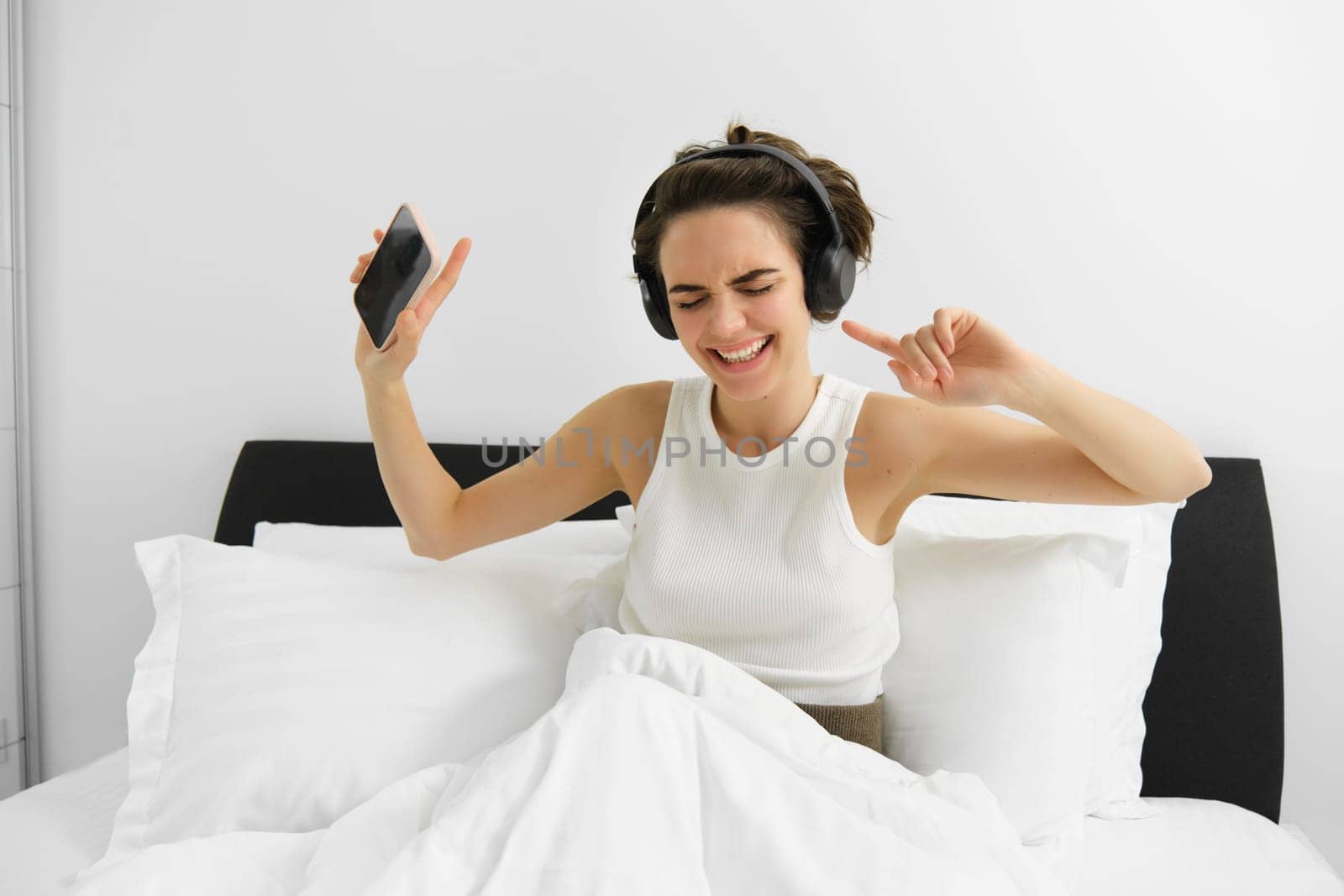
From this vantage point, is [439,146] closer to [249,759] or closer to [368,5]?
[368,5]

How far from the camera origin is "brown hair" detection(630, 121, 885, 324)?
3.81ft

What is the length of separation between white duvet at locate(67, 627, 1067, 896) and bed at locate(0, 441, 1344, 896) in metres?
0.40

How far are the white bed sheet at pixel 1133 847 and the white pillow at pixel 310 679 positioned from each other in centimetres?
8

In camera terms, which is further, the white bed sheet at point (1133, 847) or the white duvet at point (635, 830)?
the white bed sheet at point (1133, 847)

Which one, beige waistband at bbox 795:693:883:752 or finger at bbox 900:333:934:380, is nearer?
finger at bbox 900:333:934:380

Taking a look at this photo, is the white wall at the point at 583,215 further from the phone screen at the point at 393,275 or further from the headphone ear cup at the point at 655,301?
the phone screen at the point at 393,275

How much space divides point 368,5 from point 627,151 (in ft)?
1.79

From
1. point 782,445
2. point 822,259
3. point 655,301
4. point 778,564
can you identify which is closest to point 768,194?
point 822,259

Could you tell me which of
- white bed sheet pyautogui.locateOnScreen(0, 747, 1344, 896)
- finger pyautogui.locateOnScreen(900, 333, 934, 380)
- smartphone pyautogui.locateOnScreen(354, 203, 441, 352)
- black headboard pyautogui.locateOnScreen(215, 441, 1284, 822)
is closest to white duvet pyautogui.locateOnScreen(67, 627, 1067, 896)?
white bed sheet pyautogui.locateOnScreen(0, 747, 1344, 896)

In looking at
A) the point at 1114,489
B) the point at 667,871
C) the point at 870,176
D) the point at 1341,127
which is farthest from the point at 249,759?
the point at 1341,127

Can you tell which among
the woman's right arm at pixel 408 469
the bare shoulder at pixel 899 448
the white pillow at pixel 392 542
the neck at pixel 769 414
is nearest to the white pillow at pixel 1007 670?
the bare shoulder at pixel 899 448

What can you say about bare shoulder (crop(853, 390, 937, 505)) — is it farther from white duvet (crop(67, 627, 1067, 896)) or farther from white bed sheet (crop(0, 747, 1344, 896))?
white bed sheet (crop(0, 747, 1344, 896))

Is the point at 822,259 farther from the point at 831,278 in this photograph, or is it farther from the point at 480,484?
the point at 480,484

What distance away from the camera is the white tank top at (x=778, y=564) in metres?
1.22
